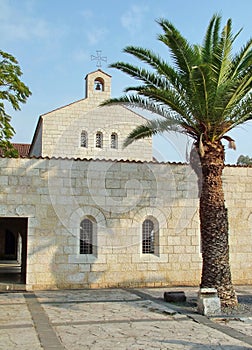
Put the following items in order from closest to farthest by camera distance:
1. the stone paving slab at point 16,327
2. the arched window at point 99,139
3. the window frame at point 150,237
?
the stone paving slab at point 16,327 < the window frame at point 150,237 < the arched window at point 99,139

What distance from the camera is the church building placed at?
12477 mm

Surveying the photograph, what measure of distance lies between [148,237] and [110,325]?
586 cm

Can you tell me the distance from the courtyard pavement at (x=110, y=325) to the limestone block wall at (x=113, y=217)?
1523 mm

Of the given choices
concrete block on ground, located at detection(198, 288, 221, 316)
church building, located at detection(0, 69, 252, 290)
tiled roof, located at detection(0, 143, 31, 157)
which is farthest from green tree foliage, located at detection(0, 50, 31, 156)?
tiled roof, located at detection(0, 143, 31, 157)

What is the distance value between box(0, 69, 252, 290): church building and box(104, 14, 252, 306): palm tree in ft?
6.15

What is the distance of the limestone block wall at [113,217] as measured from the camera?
1247cm

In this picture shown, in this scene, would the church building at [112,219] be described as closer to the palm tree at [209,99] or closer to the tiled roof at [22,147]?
the palm tree at [209,99]

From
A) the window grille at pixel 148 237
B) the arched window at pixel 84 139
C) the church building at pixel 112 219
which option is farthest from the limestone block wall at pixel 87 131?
the window grille at pixel 148 237

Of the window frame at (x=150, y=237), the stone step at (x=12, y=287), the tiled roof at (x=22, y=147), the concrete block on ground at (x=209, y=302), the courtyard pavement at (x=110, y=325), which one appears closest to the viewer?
the courtyard pavement at (x=110, y=325)

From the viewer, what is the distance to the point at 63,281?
1249cm

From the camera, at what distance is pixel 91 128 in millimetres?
26391

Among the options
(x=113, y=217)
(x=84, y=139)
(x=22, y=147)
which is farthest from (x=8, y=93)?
(x=22, y=147)

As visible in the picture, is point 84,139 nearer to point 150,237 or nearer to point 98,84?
point 98,84

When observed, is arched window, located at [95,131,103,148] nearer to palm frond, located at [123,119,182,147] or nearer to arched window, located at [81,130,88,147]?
arched window, located at [81,130,88,147]
